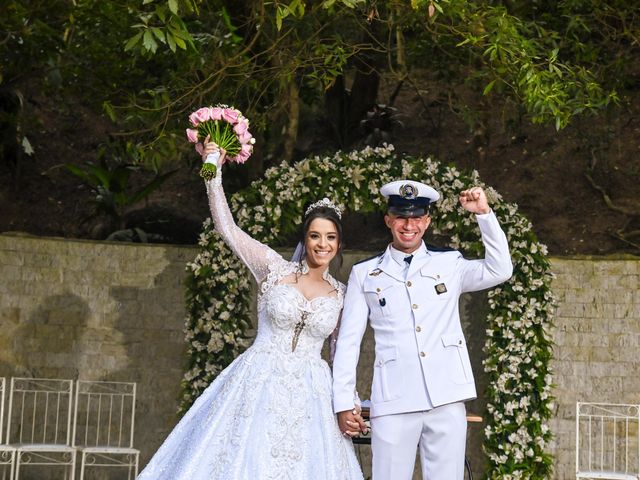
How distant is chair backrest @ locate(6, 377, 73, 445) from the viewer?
8.70 meters

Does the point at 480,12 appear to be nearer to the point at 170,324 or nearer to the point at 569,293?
the point at 569,293

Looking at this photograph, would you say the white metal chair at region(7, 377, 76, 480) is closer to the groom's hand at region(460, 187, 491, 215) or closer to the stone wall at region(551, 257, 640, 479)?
the stone wall at region(551, 257, 640, 479)

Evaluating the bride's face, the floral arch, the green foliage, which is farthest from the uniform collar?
the green foliage

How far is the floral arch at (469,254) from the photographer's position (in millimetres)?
7969

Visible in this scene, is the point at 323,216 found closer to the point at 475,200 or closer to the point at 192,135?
the point at 192,135

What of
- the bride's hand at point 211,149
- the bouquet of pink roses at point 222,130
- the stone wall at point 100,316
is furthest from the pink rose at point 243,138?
the stone wall at point 100,316

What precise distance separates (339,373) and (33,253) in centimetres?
458

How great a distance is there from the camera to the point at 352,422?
4992 mm

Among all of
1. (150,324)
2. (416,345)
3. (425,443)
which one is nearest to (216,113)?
(416,345)

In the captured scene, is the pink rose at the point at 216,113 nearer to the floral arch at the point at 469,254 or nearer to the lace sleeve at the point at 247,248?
the lace sleeve at the point at 247,248

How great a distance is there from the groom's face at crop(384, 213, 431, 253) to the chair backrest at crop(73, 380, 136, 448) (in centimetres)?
437

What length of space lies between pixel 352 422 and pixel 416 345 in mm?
495

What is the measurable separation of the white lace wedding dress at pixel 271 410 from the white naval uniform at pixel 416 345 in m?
0.25

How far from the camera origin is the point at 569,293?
8.68 metres
